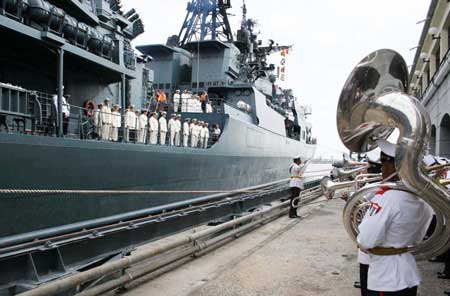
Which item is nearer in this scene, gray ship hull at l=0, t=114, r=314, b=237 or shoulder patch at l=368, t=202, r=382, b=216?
shoulder patch at l=368, t=202, r=382, b=216

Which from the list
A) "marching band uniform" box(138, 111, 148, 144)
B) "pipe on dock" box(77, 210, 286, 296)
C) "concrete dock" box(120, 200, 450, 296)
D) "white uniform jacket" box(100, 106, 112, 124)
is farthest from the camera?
"marching band uniform" box(138, 111, 148, 144)

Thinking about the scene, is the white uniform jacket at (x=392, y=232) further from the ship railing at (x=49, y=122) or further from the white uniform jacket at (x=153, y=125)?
the white uniform jacket at (x=153, y=125)

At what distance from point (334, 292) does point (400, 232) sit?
2066 mm

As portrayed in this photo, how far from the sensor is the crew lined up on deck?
704 cm

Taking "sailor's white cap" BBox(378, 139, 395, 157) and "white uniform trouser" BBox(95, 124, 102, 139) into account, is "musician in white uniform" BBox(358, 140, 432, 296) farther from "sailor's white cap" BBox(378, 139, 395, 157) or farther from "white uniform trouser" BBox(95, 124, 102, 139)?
"white uniform trouser" BBox(95, 124, 102, 139)

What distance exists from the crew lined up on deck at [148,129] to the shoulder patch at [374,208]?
5.43 metres

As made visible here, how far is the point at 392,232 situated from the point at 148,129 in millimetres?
6849

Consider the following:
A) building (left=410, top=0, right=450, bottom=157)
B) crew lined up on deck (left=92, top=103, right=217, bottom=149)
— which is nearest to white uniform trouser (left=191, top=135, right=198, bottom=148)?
crew lined up on deck (left=92, top=103, right=217, bottom=149)

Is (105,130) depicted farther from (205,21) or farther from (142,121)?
(205,21)

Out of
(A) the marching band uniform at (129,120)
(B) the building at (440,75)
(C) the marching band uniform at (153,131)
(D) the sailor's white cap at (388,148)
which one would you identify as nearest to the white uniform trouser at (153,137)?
(C) the marching band uniform at (153,131)

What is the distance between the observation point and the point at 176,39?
65.1 ft

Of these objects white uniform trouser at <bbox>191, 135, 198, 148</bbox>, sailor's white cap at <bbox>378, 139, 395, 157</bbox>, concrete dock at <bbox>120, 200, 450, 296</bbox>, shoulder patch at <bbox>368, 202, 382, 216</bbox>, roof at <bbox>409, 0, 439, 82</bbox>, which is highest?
roof at <bbox>409, 0, 439, 82</bbox>

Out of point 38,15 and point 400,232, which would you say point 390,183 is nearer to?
point 400,232

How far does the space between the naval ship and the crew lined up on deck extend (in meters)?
0.27
